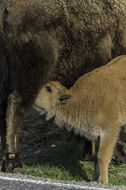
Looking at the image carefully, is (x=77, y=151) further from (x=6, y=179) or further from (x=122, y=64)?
(x=6, y=179)

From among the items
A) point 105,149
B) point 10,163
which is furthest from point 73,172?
point 105,149

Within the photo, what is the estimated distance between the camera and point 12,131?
6.65m

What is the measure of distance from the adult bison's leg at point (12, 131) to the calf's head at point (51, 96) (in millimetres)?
293

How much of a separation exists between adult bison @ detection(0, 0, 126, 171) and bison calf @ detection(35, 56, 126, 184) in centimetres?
25

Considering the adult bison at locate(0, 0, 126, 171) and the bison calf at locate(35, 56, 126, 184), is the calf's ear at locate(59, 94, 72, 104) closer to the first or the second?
the bison calf at locate(35, 56, 126, 184)

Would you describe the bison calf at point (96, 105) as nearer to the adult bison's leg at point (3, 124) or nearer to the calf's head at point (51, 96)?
the calf's head at point (51, 96)

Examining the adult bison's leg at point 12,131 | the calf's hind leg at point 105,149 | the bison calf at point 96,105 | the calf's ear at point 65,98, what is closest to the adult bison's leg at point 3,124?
the adult bison's leg at point 12,131

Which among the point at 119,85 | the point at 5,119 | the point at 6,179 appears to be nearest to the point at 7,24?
the point at 5,119

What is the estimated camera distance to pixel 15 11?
659 cm

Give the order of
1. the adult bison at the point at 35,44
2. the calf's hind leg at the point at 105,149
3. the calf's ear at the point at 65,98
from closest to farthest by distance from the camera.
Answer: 1. the calf's hind leg at the point at 105,149
2. the calf's ear at the point at 65,98
3. the adult bison at the point at 35,44

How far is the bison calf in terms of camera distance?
20.0 ft

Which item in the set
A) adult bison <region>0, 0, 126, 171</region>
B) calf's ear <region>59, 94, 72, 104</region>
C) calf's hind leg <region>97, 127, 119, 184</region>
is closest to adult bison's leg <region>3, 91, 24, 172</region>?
adult bison <region>0, 0, 126, 171</region>

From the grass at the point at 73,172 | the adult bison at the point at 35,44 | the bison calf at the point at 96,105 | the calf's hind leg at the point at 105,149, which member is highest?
the adult bison at the point at 35,44

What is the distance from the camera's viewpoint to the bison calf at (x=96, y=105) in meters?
6.10
